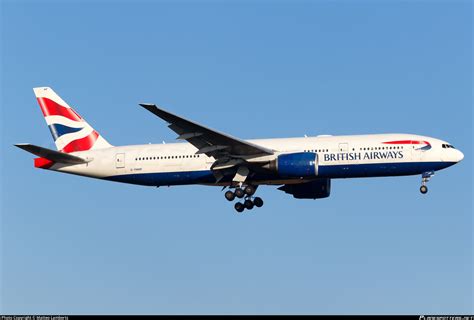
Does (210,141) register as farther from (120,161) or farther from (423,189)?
(423,189)

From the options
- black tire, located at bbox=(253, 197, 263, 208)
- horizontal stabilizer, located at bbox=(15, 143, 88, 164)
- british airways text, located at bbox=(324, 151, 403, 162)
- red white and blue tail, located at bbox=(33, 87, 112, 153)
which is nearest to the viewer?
british airways text, located at bbox=(324, 151, 403, 162)

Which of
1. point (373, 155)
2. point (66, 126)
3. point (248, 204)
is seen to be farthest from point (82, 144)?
point (373, 155)

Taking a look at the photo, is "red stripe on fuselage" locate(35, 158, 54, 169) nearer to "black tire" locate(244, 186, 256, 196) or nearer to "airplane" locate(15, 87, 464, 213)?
"airplane" locate(15, 87, 464, 213)

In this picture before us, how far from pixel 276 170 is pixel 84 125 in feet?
39.8

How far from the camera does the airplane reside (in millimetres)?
46219

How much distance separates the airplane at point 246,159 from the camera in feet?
152

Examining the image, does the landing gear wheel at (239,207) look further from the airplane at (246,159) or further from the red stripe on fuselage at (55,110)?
the red stripe on fuselage at (55,110)

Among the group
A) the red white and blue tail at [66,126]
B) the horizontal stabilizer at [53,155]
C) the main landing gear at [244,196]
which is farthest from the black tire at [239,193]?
the horizontal stabilizer at [53,155]

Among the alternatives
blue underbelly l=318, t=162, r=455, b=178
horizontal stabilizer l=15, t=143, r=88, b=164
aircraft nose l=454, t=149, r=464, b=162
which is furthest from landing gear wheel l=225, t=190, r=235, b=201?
aircraft nose l=454, t=149, r=464, b=162

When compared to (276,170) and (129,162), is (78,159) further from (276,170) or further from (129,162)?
(276,170)

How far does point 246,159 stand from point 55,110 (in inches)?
498

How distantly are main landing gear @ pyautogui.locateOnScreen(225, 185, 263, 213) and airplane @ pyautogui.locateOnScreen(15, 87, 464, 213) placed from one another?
0.05m

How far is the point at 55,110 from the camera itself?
5325 centimetres

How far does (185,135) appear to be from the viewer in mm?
45188
